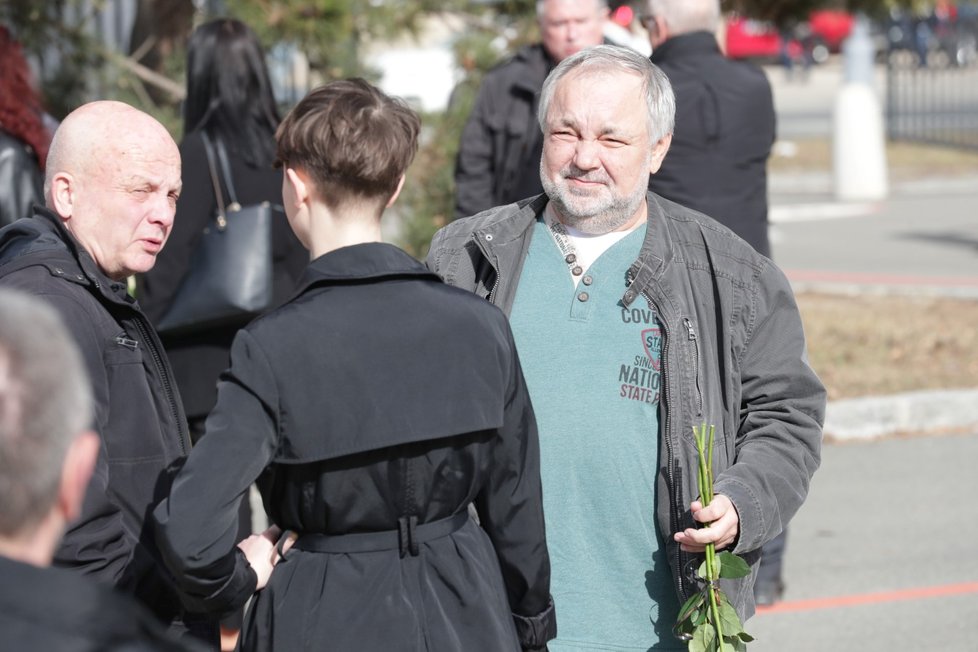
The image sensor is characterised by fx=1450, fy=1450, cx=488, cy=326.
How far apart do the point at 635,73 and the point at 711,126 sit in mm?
1941

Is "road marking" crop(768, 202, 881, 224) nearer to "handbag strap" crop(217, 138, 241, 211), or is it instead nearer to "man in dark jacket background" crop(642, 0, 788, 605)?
"man in dark jacket background" crop(642, 0, 788, 605)

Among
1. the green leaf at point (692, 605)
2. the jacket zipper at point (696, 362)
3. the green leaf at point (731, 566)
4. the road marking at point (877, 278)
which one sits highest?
the jacket zipper at point (696, 362)

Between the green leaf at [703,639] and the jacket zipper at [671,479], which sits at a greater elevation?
the jacket zipper at [671,479]

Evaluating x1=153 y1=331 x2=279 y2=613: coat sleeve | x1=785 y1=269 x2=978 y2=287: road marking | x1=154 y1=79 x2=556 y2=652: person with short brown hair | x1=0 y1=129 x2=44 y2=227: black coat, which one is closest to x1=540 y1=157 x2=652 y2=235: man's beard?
x1=154 y1=79 x2=556 y2=652: person with short brown hair

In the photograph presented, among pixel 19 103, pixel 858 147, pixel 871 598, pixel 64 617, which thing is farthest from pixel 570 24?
pixel 858 147

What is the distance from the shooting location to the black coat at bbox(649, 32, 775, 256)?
4.88 meters

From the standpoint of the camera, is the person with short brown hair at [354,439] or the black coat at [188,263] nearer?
the person with short brown hair at [354,439]

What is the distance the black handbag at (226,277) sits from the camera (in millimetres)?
4316

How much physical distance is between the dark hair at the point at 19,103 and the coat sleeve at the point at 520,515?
2390 mm

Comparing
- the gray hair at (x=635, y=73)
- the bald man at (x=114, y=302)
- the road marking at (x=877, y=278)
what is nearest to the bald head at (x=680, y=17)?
the gray hair at (x=635, y=73)

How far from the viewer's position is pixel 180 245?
4383 mm

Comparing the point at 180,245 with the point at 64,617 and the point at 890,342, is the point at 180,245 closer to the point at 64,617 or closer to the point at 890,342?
the point at 64,617

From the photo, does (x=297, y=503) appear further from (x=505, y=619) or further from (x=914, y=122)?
(x=914, y=122)

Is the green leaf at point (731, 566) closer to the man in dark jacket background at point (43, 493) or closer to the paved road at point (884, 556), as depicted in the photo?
the man in dark jacket background at point (43, 493)
